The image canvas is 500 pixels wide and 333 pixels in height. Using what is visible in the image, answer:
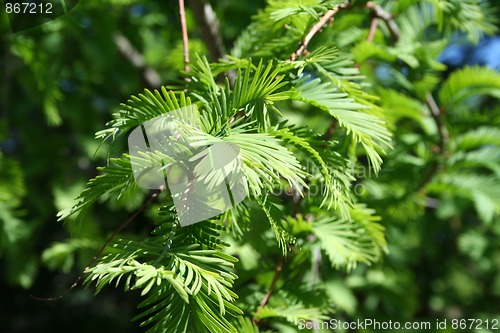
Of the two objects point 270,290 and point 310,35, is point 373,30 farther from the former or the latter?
point 270,290

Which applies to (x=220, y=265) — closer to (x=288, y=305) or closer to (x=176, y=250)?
(x=176, y=250)

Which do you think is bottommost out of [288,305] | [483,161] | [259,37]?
[483,161]

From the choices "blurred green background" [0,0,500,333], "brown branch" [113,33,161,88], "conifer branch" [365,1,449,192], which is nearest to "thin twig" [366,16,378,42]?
"conifer branch" [365,1,449,192]

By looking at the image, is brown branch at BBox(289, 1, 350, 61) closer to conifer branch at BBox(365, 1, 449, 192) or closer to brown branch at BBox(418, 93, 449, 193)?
conifer branch at BBox(365, 1, 449, 192)

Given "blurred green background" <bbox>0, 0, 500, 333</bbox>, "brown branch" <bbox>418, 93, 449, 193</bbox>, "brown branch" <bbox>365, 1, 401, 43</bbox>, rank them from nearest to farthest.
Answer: "brown branch" <bbox>365, 1, 401, 43</bbox> → "brown branch" <bbox>418, 93, 449, 193</bbox> → "blurred green background" <bbox>0, 0, 500, 333</bbox>

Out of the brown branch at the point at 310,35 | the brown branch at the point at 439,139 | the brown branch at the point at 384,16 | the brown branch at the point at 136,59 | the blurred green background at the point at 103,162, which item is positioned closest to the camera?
the brown branch at the point at 310,35

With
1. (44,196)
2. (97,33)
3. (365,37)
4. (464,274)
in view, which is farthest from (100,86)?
(464,274)

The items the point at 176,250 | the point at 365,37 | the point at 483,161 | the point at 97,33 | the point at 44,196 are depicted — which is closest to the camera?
the point at 176,250

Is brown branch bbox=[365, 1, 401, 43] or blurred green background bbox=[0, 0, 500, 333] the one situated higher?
brown branch bbox=[365, 1, 401, 43]

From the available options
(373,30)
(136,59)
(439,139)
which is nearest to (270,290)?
(373,30)

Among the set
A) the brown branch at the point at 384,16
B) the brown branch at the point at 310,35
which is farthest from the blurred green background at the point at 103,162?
the brown branch at the point at 310,35

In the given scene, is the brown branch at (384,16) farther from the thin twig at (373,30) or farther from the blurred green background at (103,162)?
the blurred green background at (103,162)
